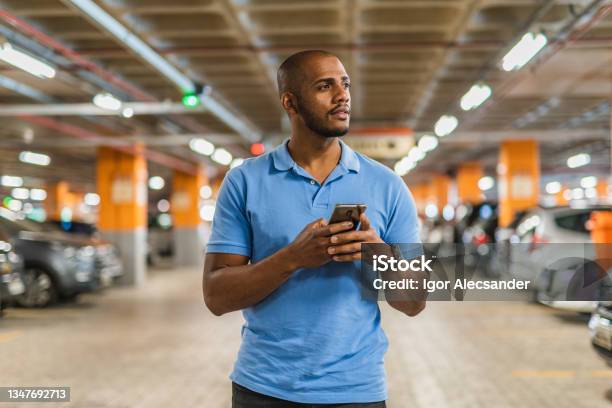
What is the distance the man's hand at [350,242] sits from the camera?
1.53m

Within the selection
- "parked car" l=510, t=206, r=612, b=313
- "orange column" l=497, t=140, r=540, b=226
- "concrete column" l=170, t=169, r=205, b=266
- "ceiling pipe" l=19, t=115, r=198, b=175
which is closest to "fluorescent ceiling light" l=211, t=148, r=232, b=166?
"ceiling pipe" l=19, t=115, r=198, b=175

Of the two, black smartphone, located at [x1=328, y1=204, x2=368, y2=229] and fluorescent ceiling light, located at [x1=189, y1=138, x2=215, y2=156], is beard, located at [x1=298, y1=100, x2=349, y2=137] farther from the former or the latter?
fluorescent ceiling light, located at [x1=189, y1=138, x2=215, y2=156]

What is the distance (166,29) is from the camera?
817 cm

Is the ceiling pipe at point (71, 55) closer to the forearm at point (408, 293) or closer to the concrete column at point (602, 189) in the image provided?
the forearm at point (408, 293)

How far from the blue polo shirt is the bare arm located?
0.15ft

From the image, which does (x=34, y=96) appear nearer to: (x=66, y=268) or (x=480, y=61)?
(x=66, y=268)

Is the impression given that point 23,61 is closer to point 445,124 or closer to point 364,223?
point 364,223

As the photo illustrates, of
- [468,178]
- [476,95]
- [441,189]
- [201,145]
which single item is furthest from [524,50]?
[441,189]

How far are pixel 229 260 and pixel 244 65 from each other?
28.8ft

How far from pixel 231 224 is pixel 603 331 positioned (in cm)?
435

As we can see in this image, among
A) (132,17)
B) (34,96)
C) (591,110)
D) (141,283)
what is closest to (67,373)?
(132,17)

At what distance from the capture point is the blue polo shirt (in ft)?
5.54

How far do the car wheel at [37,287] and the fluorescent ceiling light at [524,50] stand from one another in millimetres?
8007

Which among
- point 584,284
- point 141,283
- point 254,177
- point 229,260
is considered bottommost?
point 141,283
